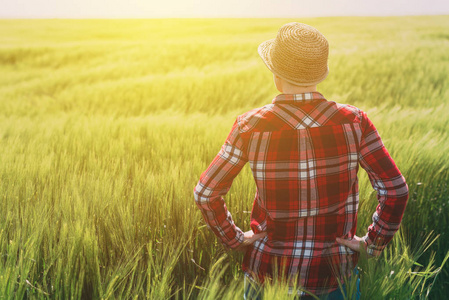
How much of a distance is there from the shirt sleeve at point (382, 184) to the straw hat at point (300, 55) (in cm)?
16

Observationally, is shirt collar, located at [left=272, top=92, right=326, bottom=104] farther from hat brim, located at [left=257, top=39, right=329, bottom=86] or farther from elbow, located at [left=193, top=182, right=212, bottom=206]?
elbow, located at [left=193, top=182, right=212, bottom=206]

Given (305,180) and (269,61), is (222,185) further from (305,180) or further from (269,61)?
(269,61)

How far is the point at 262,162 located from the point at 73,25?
862 inches

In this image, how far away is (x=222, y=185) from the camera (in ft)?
3.14

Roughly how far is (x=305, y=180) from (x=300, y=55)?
28cm

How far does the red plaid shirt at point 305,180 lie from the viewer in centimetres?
90

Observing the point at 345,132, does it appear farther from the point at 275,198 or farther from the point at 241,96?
the point at 241,96

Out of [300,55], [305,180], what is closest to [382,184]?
[305,180]

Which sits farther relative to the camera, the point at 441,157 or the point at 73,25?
the point at 73,25

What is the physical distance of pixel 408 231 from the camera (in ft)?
5.56

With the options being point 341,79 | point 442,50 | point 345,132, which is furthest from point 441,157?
point 442,50

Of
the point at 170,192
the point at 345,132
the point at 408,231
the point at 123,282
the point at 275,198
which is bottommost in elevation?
the point at 408,231

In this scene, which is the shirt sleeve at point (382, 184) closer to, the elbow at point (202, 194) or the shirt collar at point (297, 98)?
the shirt collar at point (297, 98)

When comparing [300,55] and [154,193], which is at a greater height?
[300,55]
